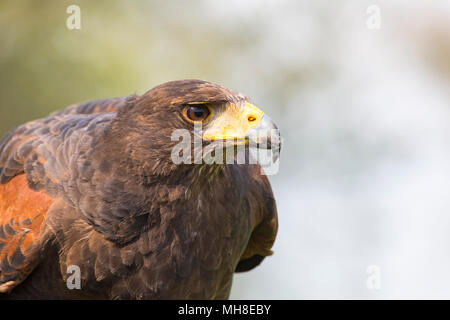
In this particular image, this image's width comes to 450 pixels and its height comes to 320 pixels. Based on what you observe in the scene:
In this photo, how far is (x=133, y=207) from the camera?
4.14 metres

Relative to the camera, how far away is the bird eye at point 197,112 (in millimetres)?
4090

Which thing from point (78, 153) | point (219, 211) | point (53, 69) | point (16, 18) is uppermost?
point (16, 18)

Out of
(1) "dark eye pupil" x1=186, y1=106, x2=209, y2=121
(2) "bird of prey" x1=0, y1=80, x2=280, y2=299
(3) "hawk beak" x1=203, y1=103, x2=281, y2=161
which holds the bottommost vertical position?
(2) "bird of prey" x1=0, y1=80, x2=280, y2=299

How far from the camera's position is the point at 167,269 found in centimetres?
430

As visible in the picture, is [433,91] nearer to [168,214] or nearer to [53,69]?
[53,69]

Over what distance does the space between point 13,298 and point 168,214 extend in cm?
131

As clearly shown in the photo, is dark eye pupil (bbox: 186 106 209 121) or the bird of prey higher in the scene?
dark eye pupil (bbox: 186 106 209 121)

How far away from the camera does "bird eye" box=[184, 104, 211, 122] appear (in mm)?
4090

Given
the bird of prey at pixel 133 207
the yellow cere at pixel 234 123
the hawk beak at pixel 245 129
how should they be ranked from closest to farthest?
the hawk beak at pixel 245 129 < the yellow cere at pixel 234 123 < the bird of prey at pixel 133 207

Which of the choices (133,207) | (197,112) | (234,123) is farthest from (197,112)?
(133,207)

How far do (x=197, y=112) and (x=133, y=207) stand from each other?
2.33 feet

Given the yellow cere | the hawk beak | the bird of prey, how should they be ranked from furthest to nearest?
1. the bird of prey
2. the yellow cere
3. the hawk beak

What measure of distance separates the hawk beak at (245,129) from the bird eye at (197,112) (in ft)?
0.24

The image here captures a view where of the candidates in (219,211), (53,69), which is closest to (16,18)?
(53,69)
